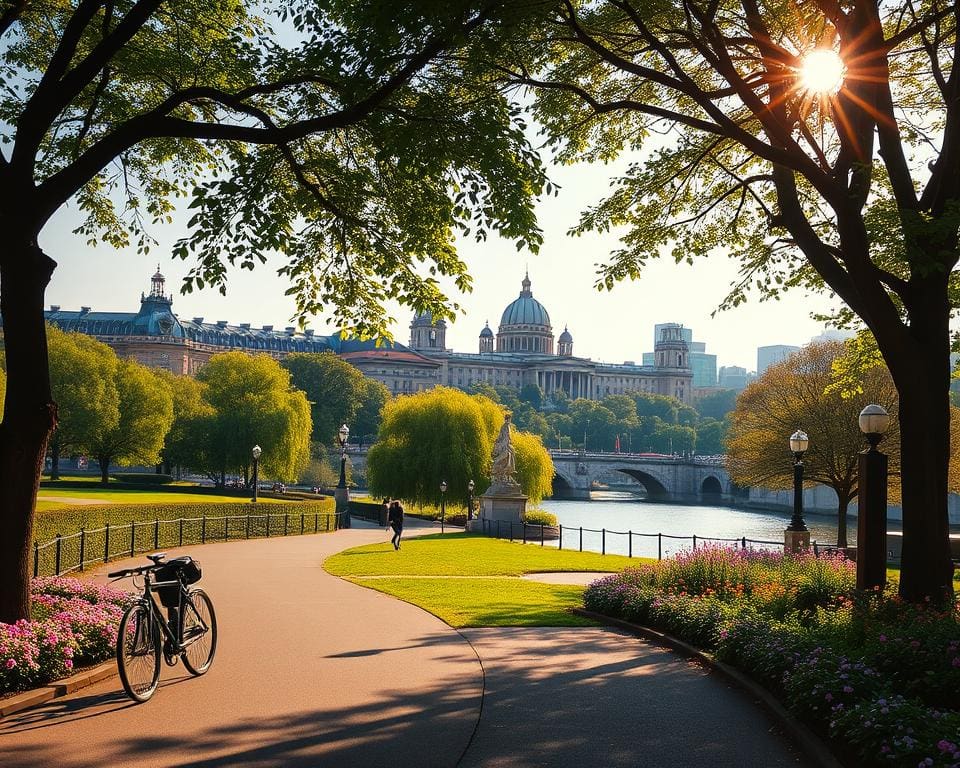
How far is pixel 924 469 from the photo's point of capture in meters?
13.1

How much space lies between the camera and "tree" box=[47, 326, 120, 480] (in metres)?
59.1

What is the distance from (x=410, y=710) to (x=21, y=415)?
4559mm

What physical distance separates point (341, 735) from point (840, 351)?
44.7 metres

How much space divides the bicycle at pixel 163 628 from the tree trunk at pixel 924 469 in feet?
27.1

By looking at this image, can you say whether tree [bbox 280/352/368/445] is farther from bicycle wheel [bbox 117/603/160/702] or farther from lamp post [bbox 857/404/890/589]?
bicycle wheel [bbox 117/603/160/702]

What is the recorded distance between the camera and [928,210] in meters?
14.6

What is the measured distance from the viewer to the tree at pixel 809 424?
44500 mm

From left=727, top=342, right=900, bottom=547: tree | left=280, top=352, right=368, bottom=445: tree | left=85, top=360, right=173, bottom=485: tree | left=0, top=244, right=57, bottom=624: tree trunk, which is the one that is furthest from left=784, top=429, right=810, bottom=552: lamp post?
left=280, top=352, right=368, bottom=445: tree

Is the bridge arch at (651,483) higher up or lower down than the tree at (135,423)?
lower down

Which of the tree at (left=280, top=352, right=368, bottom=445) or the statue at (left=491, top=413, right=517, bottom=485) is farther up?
the tree at (left=280, top=352, right=368, bottom=445)

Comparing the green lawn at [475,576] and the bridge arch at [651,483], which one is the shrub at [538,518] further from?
the bridge arch at [651,483]

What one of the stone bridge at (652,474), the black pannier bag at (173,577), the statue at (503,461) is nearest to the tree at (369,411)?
the stone bridge at (652,474)

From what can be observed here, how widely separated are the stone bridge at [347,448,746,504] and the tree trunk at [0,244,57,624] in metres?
118

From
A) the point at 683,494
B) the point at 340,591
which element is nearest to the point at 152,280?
the point at 683,494
